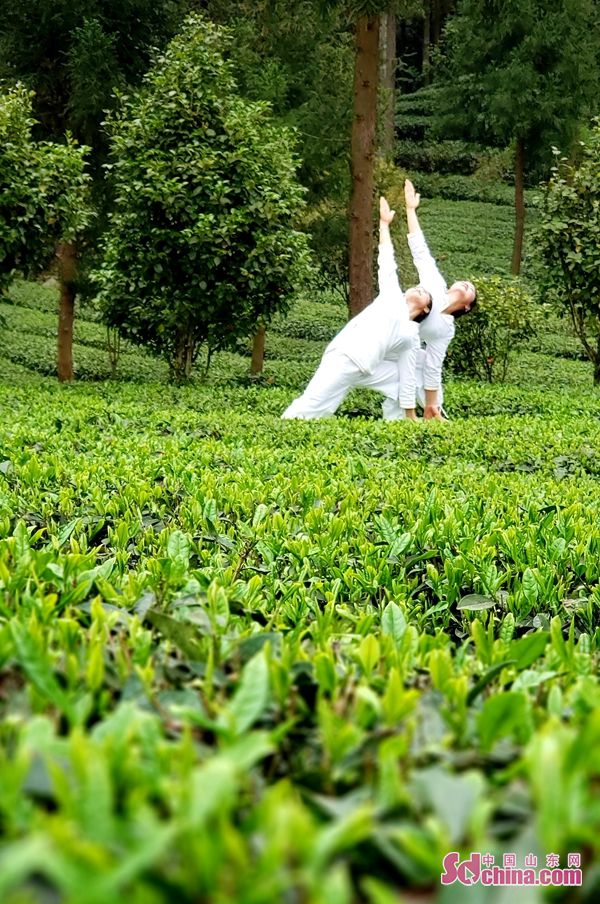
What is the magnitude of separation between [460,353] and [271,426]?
1011 cm

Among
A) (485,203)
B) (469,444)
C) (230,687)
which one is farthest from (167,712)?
(485,203)

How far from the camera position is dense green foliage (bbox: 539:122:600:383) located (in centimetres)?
1282

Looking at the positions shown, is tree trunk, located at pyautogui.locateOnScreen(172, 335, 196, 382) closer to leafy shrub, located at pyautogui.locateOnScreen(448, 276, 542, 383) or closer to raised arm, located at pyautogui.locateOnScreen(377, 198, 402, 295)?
raised arm, located at pyautogui.locateOnScreen(377, 198, 402, 295)

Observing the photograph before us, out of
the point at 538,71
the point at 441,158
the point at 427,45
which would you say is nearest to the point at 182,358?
the point at 538,71

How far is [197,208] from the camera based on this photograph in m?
11.1

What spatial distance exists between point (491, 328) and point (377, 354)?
7.69 m

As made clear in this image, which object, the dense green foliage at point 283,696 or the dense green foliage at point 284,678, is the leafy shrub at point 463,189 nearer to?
the dense green foliage at point 284,678

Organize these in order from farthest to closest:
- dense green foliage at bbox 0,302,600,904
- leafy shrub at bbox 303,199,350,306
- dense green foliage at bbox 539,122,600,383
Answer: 1. leafy shrub at bbox 303,199,350,306
2. dense green foliage at bbox 539,122,600,383
3. dense green foliage at bbox 0,302,600,904

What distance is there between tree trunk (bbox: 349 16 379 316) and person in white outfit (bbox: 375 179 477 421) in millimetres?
4164

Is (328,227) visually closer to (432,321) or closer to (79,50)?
(79,50)

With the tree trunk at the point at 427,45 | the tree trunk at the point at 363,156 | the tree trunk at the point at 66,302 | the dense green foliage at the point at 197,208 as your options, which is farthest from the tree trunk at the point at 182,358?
the tree trunk at the point at 427,45

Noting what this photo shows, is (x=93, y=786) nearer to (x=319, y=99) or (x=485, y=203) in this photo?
(x=319, y=99)

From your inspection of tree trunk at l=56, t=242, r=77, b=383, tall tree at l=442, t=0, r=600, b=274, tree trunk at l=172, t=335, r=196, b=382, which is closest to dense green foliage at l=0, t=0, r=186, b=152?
tree trunk at l=56, t=242, r=77, b=383

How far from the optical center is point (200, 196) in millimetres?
11172
